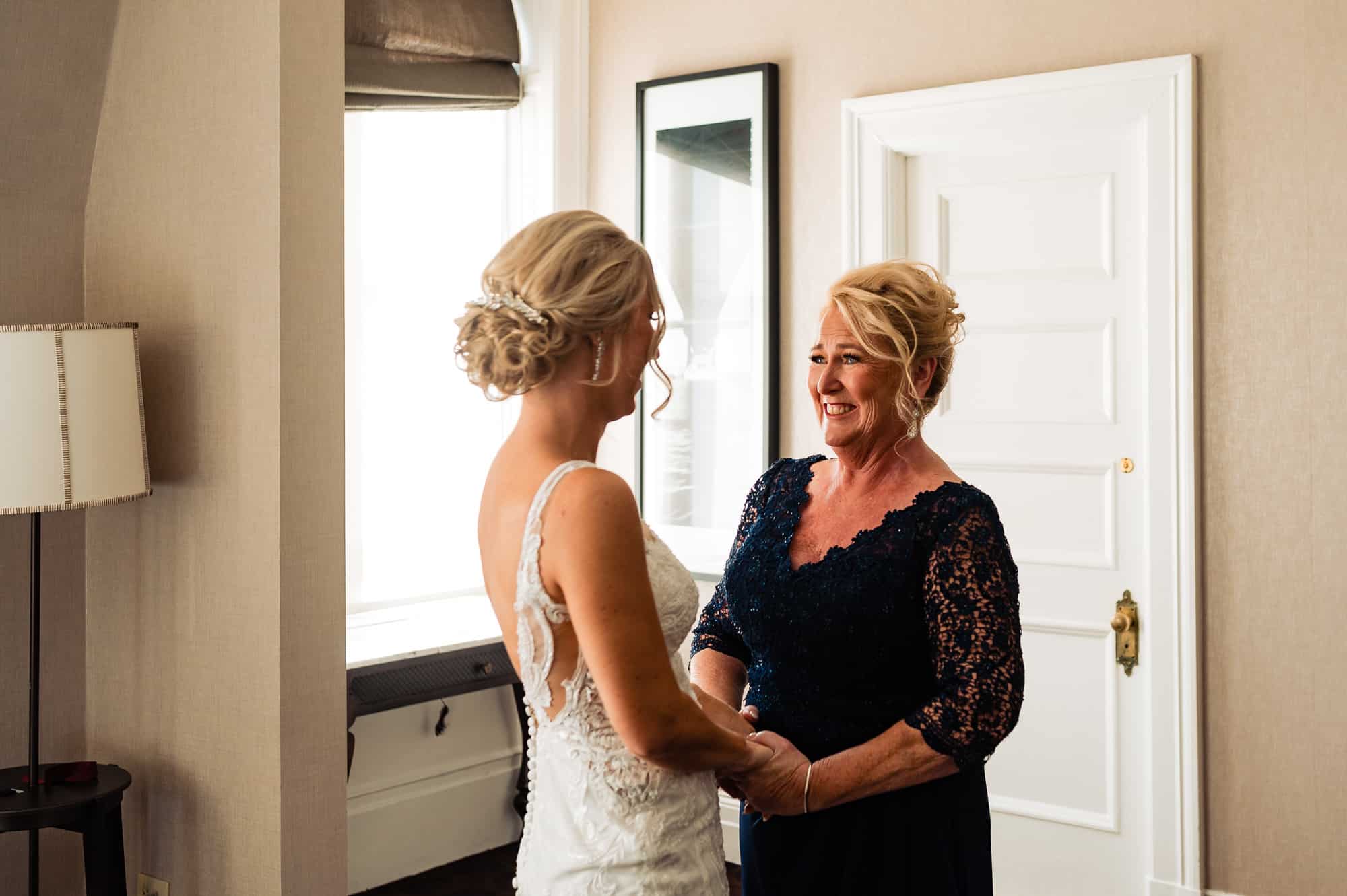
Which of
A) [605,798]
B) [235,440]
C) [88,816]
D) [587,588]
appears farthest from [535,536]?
[88,816]

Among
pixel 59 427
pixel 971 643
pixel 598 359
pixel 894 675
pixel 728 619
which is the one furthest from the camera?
pixel 59 427

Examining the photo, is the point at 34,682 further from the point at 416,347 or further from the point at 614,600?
Answer: the point at 416,347

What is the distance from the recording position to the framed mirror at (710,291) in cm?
380

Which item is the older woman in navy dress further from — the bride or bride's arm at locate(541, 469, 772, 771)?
bride's arm at locate(541, 469, 772, 771)

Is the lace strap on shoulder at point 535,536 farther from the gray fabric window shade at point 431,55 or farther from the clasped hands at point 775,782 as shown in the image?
the gray fabric window shade at point 431,55

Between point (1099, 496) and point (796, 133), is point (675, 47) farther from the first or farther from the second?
point (1099, 496)

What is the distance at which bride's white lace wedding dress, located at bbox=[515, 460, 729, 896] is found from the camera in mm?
1467

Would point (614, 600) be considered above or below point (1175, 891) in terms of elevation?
above

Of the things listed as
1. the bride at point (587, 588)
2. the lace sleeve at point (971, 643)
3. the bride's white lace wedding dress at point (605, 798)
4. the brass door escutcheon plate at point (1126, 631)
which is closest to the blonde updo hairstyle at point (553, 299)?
the bride at point (587, 588)

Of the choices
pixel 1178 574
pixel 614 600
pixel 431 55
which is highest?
pixel 431 55

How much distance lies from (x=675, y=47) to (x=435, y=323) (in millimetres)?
1231

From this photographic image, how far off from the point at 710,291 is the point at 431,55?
3.84 feet

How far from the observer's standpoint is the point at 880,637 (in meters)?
1.68

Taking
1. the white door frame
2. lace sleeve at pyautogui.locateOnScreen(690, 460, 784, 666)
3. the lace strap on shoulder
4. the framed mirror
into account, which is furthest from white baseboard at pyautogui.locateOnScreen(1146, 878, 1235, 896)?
the lace strap on shoulder
